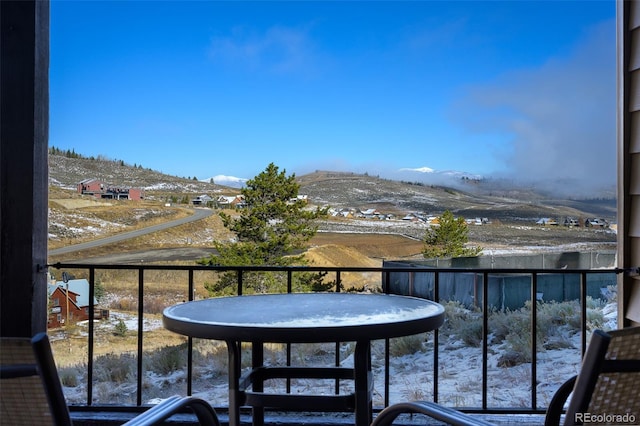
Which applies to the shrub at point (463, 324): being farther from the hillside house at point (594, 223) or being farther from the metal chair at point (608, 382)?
the metal chair at point (608, 382)

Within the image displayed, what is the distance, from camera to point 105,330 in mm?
8047

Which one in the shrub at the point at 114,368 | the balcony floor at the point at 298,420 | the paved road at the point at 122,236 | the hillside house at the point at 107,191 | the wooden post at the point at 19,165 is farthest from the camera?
the paved road at the point at 122,236

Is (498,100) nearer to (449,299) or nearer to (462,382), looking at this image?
(449,299)

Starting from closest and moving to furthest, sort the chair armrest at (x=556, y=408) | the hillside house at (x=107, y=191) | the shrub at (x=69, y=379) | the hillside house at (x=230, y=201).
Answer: the chair armrest at (x=556, y=408) → the shrub at (x=69, y=379) → the hillside house at (x=107, y=191) → the hillside house at (x=230, y=201)

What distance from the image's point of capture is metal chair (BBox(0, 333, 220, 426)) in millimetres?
736

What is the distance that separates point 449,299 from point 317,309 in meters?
6.12

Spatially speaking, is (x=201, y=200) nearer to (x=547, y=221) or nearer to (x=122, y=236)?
(x=122, y=236)

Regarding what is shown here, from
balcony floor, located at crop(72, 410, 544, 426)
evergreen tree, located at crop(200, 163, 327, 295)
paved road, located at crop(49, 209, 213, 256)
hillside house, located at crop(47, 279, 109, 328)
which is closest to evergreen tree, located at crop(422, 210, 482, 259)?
evergreen tree, located at crop(200, 163, 327, 295)

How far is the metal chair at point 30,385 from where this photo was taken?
2.41 feet

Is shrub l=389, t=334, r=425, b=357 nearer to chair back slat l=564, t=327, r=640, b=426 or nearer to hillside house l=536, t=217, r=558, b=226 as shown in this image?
hillside house l=536, t=217, r=558, b=226

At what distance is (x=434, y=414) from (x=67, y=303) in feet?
22.7

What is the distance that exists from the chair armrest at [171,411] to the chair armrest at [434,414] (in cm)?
42

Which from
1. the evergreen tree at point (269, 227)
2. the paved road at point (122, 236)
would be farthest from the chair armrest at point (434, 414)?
the evergreen tree at point (269, 227)

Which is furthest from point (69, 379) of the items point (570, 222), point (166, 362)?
point (570, 222)
